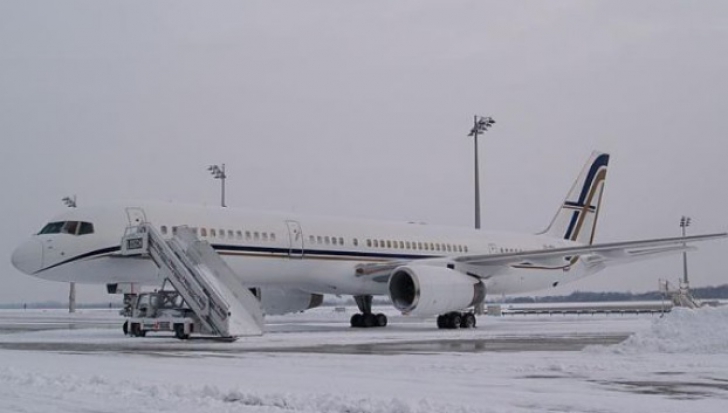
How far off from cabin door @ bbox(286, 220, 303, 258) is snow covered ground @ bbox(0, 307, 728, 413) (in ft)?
25.5

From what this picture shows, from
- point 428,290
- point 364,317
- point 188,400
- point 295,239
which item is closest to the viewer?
point 188,400

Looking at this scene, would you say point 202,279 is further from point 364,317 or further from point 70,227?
point 364,317

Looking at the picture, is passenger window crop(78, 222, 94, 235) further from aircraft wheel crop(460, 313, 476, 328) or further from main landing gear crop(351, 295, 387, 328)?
aircraft wheel crop(460, 313, 476, 328)

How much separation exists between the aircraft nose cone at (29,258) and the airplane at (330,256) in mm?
24

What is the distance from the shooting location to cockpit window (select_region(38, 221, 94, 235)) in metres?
20.5

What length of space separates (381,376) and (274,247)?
532 inches

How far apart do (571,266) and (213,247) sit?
53.0 ft

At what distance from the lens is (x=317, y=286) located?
2503 cm

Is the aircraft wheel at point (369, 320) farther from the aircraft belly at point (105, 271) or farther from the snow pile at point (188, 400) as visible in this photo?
the snow pile at point (188, 400)

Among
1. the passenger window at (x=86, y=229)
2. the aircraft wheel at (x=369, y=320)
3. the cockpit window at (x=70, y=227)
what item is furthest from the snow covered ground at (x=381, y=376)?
the aircraft wheel at (x=369, y=320)

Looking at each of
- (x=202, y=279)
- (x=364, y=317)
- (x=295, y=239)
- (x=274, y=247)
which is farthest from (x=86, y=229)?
(x=364, y=317)

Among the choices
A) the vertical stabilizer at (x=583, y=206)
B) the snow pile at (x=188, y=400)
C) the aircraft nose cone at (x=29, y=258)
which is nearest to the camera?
the snow pile at (x=188, y=400)

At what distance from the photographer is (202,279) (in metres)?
18.5

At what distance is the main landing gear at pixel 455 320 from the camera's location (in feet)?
87.3
